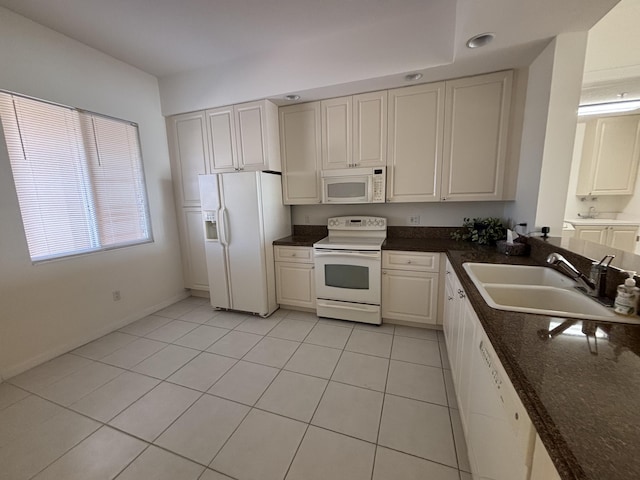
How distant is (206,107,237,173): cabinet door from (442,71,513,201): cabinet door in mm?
2393

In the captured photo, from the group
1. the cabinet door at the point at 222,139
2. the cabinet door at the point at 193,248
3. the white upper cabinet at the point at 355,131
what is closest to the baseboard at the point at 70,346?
the cabinet door at the point at 193,248

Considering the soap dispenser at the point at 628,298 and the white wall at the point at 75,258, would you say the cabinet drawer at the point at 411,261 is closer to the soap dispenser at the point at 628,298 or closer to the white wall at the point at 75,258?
the soap dispenser at the point at 628,298

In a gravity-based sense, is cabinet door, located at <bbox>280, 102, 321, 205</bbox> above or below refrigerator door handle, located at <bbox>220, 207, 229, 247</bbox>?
above

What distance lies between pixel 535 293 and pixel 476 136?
167 cm

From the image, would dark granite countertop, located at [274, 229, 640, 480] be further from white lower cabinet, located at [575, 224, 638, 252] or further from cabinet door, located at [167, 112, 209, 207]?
cabinet door, located at [167, 112, 209, 207]

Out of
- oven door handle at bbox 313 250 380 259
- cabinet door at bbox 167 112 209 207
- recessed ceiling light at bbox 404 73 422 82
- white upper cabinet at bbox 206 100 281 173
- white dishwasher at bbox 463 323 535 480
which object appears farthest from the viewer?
cabinet door at bbox 167 112 209 207

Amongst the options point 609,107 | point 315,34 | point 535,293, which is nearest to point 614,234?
point 609,107

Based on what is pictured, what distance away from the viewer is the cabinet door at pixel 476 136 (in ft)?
7.63

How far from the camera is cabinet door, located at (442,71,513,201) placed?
232cm

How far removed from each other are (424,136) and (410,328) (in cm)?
201

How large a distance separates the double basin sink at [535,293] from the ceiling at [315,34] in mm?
1599

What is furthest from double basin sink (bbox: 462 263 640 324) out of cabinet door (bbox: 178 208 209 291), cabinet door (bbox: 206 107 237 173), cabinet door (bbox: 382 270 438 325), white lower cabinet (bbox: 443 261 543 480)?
cabinet door (bbox: 178 208 209 291)

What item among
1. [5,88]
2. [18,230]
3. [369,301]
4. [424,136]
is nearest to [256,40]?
[424,136]

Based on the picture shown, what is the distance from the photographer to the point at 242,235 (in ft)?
9.61
